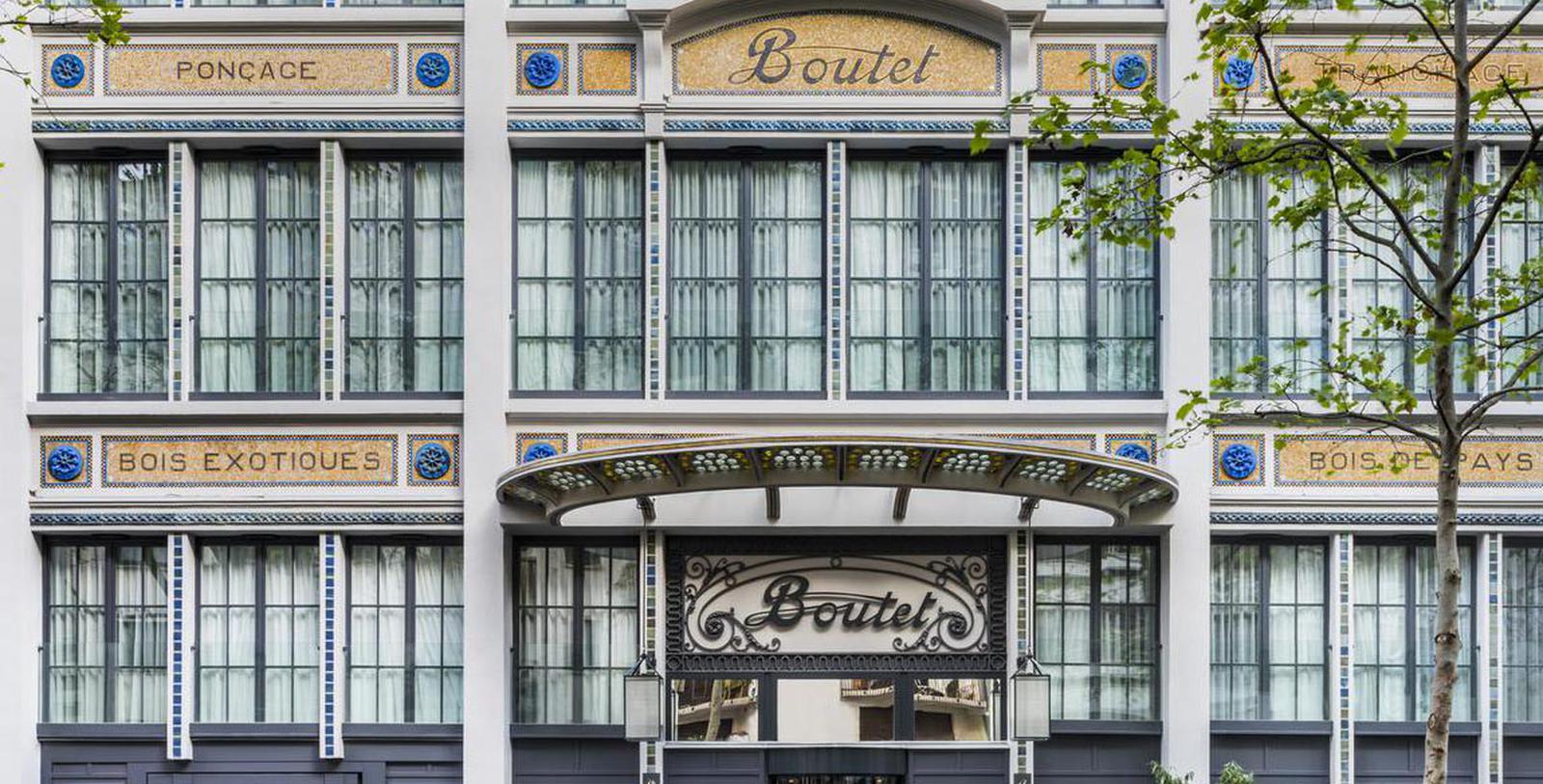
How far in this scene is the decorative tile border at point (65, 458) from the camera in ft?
48.9

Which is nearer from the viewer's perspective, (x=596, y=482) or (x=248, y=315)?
(x=596, y=482)

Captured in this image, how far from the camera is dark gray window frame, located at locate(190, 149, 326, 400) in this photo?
591 inches

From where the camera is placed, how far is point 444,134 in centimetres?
1488

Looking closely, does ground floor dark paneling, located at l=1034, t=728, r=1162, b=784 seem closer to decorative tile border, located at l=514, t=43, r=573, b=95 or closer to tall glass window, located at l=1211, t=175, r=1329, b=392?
tall glass window, located at l=1211, t=175, r=1329, b=392

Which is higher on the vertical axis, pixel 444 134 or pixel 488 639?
pixel 444 134

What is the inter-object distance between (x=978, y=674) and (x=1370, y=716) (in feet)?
13.3

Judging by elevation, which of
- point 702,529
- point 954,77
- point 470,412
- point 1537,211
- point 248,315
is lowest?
point 702,529

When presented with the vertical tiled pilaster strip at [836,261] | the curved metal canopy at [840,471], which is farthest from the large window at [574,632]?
the vertical tiled pilaster strip at [836,261]

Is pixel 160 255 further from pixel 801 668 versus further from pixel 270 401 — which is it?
pixel 801 668

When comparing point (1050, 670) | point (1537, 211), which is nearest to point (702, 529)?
point (1050, 670)

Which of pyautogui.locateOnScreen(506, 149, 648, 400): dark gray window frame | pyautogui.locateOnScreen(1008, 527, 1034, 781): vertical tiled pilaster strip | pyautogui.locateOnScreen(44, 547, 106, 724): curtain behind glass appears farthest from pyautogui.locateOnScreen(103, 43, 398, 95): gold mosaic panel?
pyautogui.locateOnScreen(1008, 527, 1034, 781): vertical tiled pilaster strip

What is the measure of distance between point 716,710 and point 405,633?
331 cm

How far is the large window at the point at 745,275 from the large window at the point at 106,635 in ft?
19.4

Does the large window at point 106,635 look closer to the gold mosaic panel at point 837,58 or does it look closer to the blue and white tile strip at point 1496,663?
the gold mosaic panel at point 837,58
